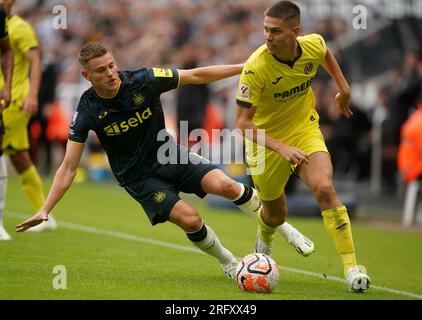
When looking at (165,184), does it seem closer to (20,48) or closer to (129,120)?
(129,120)

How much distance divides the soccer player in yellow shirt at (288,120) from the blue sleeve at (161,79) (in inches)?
26.3

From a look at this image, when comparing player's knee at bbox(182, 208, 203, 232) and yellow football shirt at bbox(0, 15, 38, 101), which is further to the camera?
yellow football shirt at bbox(0, 15, 38, 101)

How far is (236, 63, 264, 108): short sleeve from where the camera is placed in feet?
27.0

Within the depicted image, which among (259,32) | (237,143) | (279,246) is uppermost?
(259,32)

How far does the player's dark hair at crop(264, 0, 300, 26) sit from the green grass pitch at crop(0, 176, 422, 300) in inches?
95.8

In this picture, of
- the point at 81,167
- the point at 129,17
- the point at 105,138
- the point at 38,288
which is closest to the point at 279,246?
the point at 105,138

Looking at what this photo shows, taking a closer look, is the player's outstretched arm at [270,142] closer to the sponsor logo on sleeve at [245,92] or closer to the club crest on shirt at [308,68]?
the sponsor logo on sleeve at [245,92]

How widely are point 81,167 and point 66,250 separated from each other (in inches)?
529

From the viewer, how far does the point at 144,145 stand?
8.47m

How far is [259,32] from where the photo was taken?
71.7 ft

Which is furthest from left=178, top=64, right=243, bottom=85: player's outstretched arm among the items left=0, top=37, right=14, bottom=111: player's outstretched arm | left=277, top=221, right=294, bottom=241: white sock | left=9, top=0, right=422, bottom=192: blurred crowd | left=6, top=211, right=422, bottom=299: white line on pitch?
left=9, top=0, right=422, bottom=192: blurred crowd
